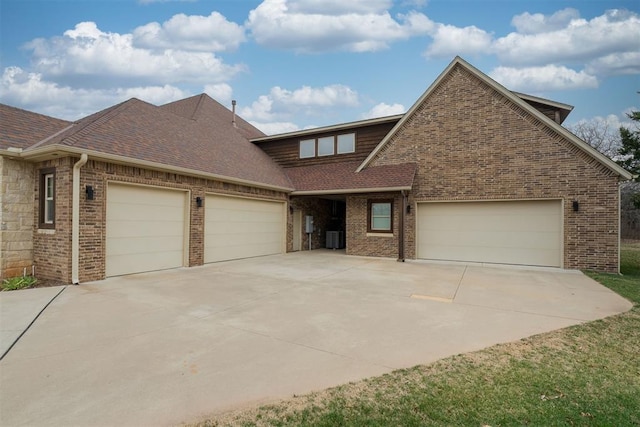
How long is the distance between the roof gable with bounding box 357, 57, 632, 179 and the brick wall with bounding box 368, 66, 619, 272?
12 centimetres

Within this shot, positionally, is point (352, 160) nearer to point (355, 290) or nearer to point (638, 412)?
point (355, 290)

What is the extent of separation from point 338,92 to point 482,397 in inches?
1105

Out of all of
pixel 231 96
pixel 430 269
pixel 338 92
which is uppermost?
pixel 338 92

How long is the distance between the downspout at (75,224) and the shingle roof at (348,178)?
8.48m

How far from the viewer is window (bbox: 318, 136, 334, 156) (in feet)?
52.7

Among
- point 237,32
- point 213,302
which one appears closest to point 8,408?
point 213,302

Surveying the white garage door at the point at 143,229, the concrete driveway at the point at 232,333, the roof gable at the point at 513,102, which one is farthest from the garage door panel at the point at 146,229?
the roof gable at the point at 513,102

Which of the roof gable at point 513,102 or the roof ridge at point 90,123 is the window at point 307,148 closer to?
the roof gable at point 513,102

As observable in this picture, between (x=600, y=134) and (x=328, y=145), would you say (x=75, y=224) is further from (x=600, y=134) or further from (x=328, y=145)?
(x=600, y=134)

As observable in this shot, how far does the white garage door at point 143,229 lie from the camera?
843cm

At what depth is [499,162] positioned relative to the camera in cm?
1138

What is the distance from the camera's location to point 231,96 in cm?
2308

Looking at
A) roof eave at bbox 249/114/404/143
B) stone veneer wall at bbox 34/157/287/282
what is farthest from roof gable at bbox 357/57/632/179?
stone veneer wall at bbox 34/157/287/282

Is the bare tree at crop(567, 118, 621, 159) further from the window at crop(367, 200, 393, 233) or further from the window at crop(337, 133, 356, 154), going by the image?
the window at crop(367, 200, 393, 233)
